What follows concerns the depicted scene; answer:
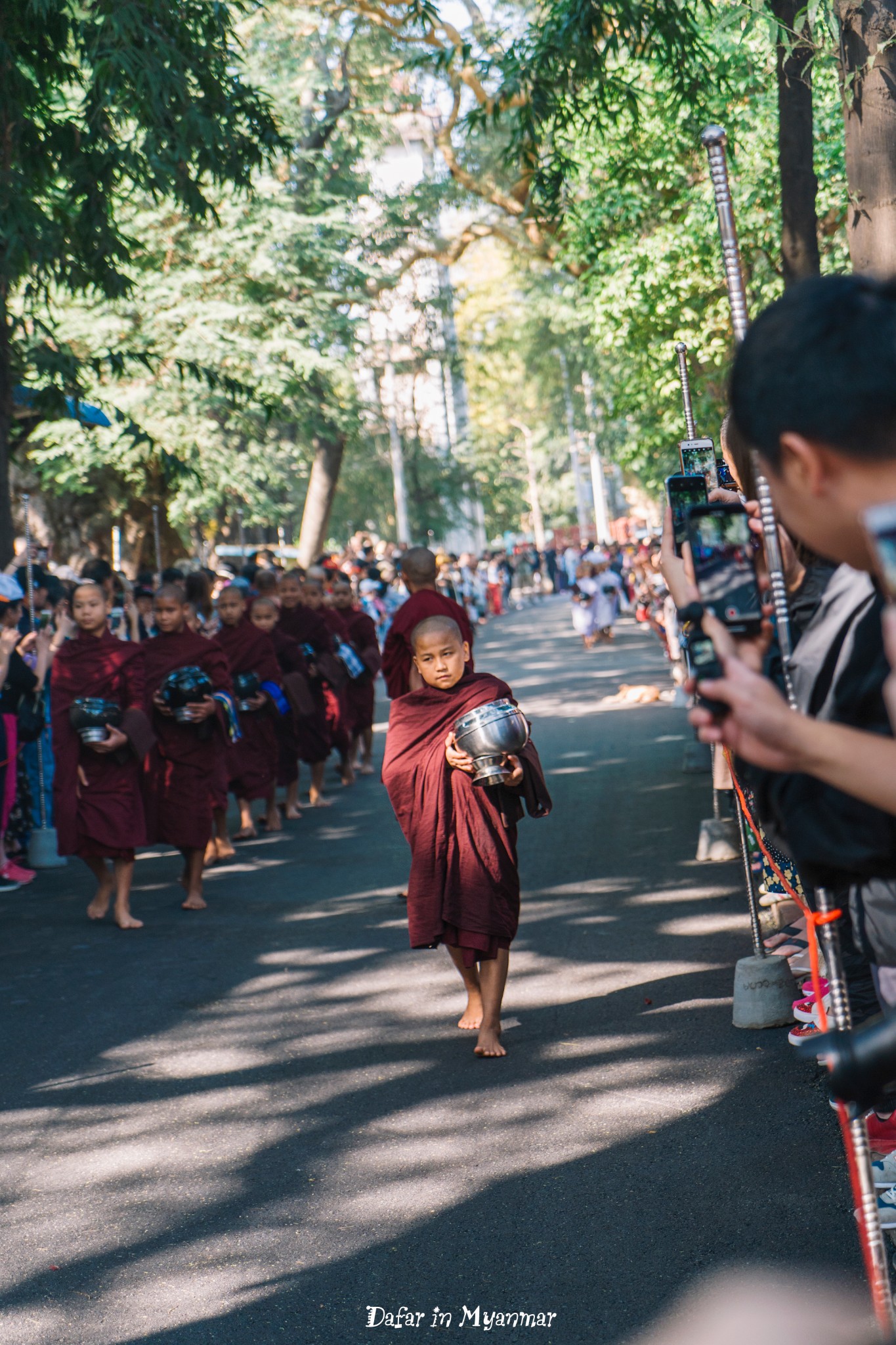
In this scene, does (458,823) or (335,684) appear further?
(335,684)

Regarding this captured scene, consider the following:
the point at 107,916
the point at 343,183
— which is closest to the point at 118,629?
the point at 107,916

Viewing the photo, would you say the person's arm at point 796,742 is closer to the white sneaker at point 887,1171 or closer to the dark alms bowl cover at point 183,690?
the white sneaker at point 887,1171

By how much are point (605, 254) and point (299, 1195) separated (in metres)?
14.5

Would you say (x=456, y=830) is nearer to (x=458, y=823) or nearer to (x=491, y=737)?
(x=458, y=823)

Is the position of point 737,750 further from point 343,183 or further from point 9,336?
point 343,183

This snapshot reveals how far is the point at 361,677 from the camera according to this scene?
44.6ft

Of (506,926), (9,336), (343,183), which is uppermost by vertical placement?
(343,183)

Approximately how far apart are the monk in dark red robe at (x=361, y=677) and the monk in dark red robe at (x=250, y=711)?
2.15 metres

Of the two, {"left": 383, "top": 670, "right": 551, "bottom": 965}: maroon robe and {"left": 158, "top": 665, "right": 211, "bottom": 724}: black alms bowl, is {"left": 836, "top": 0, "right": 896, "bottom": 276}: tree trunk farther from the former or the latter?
{"left": 158, "top": 665, "right": 211, "bottom": 724}: black alms bowl

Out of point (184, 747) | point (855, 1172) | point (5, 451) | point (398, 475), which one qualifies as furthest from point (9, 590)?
point (398, 475)

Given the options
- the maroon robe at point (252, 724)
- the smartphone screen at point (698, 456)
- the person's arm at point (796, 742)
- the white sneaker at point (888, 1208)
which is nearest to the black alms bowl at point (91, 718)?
the maroon robe at point (252, 724)

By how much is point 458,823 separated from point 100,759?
3473mm

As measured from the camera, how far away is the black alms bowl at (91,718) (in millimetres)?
8422

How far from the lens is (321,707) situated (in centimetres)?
1273
